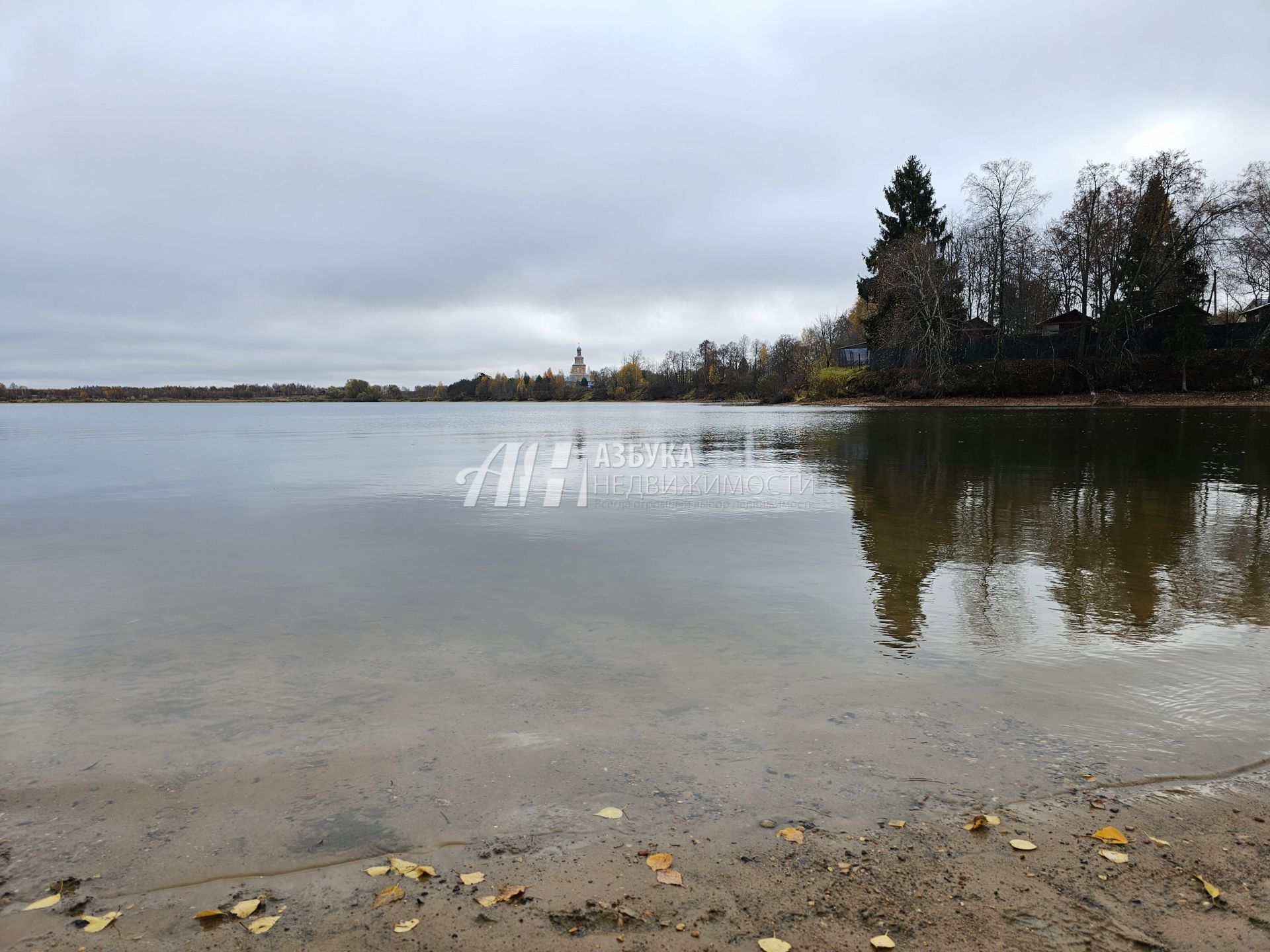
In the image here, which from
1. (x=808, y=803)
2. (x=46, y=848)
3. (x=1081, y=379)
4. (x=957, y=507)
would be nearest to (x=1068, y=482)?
(x=957, y=507)

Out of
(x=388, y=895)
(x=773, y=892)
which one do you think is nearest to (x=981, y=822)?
(x=773, y=892)

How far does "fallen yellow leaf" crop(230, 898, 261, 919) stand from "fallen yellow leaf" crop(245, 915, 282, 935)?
0.05 metres

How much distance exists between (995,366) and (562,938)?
5603cm

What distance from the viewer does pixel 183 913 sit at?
2.47 meters

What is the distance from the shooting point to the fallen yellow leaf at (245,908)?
2.46 metres

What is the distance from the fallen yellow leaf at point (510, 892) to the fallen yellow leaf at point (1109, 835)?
7.12 ft

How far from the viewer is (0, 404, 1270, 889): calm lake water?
320cm

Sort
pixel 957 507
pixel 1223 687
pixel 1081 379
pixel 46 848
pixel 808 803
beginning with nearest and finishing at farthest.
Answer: pixel 46 848 < pixel 808 803 < pixel 1223 687 < pixel 957 507 < pixel 1081 379

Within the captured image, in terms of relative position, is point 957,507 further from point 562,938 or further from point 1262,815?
point 562,938

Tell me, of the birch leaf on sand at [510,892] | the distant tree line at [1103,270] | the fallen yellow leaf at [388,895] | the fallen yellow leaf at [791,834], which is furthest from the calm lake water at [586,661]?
the distant tree line at [1103,270]

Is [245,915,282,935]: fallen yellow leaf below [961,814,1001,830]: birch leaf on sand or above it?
below

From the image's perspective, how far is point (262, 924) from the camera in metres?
2.42

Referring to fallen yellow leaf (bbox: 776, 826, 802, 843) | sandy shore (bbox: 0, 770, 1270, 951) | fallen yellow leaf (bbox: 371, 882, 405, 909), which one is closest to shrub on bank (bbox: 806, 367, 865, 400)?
sandy shore (bbox: 0, 770, 1270, 951)

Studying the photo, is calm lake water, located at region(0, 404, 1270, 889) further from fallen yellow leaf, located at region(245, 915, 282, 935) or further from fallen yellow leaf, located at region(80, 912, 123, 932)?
fallen yellow leaf, located at region(245, 915, 282, 935)
